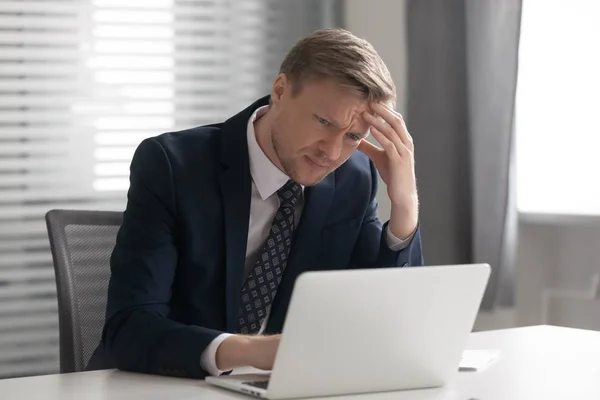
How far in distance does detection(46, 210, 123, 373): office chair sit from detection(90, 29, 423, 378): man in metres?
0.13

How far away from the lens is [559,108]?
3076mm

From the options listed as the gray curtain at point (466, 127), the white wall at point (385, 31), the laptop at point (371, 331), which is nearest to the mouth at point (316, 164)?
the laptop at point (371, 331)

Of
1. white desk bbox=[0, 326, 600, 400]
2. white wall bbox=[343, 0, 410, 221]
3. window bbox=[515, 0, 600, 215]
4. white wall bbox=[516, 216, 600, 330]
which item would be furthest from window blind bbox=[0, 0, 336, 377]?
white desk bbox=[0, 326, 600, 400]

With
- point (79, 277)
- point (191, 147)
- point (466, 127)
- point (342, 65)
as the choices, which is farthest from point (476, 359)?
point (466, 127)

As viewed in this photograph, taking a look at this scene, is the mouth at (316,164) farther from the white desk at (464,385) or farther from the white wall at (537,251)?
the white wall at (537,251)

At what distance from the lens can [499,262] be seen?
122 inches

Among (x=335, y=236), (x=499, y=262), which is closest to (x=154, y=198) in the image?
(x=335, y=236)

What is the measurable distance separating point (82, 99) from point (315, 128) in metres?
1.51

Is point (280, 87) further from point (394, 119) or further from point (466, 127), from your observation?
point (466, 127)

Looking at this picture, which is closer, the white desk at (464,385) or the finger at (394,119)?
Result: the white desk at (464,385)

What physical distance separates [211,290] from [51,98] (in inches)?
58.9

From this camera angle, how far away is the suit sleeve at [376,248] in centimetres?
191

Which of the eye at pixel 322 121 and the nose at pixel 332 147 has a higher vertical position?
the eye at pixel 322 121

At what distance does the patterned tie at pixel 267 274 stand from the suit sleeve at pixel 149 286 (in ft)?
0.57
